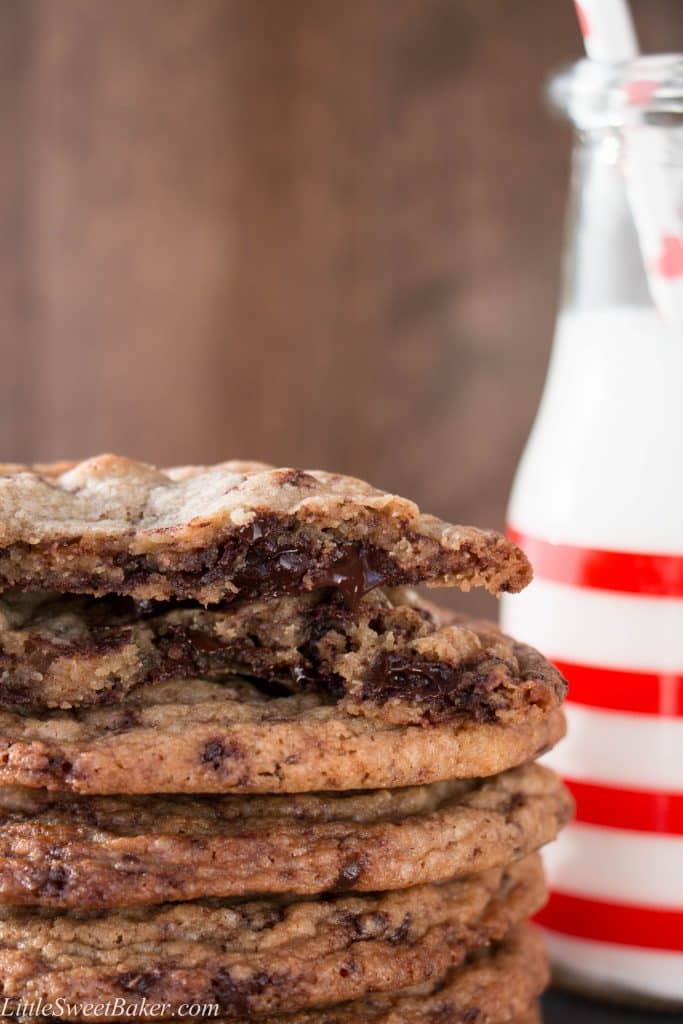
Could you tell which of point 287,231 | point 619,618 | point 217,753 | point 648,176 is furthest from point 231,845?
point 287,231

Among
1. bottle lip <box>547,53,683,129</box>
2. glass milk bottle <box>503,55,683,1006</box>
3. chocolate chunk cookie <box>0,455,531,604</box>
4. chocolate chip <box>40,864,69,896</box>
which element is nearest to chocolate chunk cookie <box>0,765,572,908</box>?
chocolate chip <box>40,864,69,896</box>

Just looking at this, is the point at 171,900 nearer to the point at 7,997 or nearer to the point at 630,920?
the point at 7,997

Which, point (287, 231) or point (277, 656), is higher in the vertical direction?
point (287, 231)

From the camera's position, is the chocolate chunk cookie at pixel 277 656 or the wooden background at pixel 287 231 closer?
the chocolate chunk cookie at pixel 277 656

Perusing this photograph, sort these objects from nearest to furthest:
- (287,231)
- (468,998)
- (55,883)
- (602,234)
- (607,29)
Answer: (55,883) → (468,998) → (607,29) → (602,234) → (287,231)

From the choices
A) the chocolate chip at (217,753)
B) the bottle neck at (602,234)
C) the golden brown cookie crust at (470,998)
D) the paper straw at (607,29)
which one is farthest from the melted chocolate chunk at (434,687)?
the paper straw at (607,29)

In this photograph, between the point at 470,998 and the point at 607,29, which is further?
the point at 607,29

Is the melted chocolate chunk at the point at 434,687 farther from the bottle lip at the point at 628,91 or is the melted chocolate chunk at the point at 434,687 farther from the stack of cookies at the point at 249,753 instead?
the bottle lip at the point at 628,91

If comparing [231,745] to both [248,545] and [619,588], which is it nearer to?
[248,545]

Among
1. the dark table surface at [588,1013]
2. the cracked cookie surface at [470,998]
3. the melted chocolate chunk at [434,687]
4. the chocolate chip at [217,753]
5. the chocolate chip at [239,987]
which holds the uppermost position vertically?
the melted chocolate chunk at [434,687]
